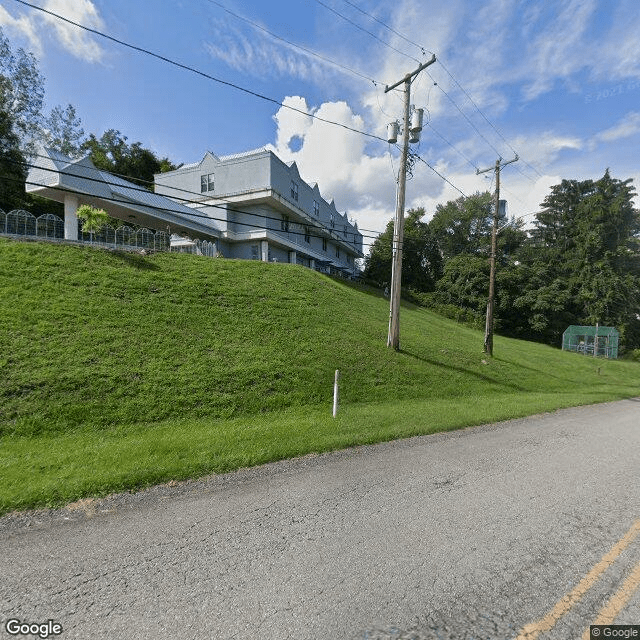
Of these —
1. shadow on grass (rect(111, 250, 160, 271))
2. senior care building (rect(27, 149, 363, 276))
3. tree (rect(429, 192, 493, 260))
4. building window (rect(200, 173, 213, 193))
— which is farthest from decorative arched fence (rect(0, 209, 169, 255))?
tree (rect(429, 192, 493, 260))

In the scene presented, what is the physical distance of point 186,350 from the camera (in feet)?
31.3

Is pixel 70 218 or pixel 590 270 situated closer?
pixel 70 218

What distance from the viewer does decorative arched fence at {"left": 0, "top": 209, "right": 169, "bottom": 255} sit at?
1616cm

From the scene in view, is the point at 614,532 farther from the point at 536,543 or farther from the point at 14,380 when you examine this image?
the point at 14,380

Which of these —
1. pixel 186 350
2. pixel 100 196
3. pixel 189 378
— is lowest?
pixel 189 378

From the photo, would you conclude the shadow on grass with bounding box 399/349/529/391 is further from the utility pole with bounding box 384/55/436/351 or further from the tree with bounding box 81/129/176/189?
the tree with bounding box 81/129/176/189

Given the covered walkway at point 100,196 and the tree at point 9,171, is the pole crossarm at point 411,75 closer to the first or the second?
the covered walkway at point 100,196

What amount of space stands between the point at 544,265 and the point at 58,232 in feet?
160

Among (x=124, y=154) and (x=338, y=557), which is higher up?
(x=124, y=154)

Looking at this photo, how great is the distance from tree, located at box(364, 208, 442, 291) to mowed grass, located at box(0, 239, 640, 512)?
90.7ft

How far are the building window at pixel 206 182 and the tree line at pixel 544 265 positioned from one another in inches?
754

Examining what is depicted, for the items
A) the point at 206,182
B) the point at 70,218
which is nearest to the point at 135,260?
the point at 70,218

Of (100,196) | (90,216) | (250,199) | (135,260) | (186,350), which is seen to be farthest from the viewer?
(250,199)

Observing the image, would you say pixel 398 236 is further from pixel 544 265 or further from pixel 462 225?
pixel 462 225
